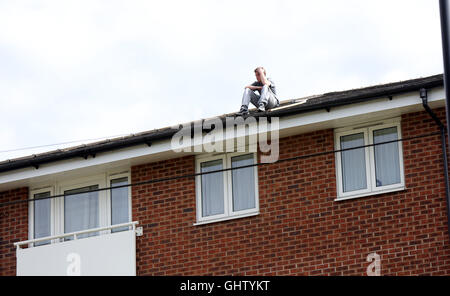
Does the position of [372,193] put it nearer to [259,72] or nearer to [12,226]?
[259,72]

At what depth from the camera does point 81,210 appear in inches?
1005

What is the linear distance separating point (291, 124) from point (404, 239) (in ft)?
8.90

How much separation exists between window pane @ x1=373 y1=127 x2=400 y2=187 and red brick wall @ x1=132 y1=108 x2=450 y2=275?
201mm

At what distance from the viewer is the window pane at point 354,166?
23.2 meters

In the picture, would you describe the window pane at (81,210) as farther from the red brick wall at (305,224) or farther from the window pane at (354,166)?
the window pane at (354,166)

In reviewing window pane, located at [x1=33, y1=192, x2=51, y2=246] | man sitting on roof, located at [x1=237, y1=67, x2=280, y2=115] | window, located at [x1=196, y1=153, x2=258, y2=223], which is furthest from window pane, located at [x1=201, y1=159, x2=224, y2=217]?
window pane, located at [x1=33, y1=192, x2=51, y2=246]

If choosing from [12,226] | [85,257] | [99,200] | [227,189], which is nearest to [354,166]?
[227,189]

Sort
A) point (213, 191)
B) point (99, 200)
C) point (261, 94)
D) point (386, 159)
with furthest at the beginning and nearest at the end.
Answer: point (99, 200)
point (213, 191)
point (261, 94)
point (386, 159)

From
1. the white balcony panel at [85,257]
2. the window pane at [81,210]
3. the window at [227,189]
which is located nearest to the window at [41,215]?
the window pane at [81,210]

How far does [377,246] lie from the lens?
74.7 ft

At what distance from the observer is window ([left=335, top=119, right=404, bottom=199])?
23.0 metres

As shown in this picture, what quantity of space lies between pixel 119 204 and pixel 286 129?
Answer: 3.69 meters

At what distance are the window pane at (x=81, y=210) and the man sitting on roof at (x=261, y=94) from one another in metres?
3.49

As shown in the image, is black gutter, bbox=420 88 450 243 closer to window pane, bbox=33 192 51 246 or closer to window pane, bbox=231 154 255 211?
window pane, bbox=231 154 255 211
